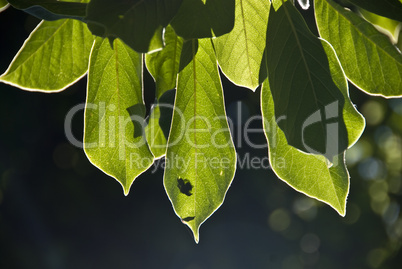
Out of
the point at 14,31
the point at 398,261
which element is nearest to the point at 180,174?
the point at 14,31

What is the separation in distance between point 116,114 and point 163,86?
0.31 ft

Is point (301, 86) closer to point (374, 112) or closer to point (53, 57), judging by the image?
point (53, 57)

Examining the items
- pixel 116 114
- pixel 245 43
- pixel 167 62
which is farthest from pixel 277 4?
pixel 116 114

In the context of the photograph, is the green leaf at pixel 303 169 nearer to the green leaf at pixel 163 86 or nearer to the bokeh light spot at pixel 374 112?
the green leaf at pixel 163 86

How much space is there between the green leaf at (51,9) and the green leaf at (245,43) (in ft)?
0.74

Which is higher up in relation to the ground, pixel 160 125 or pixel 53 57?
pixel 53 57

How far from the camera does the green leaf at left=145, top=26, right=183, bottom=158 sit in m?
0.76

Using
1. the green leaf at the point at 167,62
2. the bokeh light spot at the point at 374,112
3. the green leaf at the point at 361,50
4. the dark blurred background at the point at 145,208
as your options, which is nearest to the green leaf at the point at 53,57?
the green leaf at the point at 167,62

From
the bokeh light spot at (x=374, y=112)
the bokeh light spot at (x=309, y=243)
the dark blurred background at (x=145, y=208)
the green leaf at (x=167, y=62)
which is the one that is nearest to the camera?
the green leaf at (x=167, y=62)

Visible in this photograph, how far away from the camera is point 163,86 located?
0.79 meters

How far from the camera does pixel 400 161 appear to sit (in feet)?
31.7

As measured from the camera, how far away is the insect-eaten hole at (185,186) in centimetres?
83

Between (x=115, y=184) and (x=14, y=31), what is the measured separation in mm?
3192

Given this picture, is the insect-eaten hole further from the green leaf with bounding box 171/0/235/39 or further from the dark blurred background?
the dark blurred background
